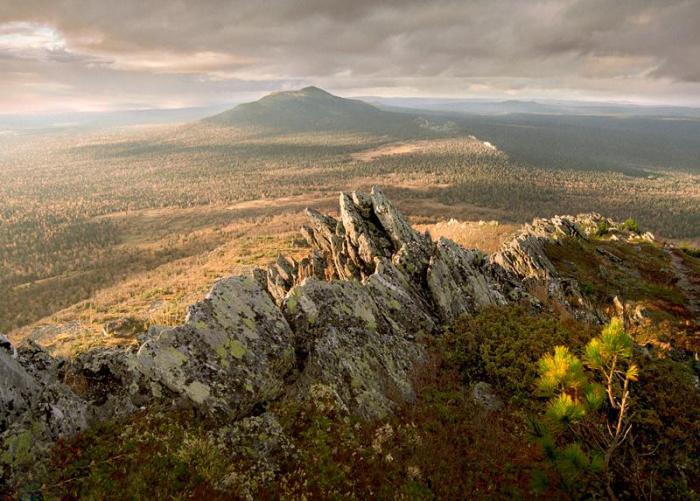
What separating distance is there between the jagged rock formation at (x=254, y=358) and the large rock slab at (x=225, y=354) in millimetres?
33

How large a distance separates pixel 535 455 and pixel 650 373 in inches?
276

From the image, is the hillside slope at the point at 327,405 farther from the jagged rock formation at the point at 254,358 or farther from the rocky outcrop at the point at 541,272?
the rocky outcrop at the point at 541,272

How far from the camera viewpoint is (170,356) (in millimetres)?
11539

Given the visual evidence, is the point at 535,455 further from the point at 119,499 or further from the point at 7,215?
the point at 7,215

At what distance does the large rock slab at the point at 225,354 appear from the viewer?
11.3 m

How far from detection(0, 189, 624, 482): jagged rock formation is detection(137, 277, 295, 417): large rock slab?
0.11 ft

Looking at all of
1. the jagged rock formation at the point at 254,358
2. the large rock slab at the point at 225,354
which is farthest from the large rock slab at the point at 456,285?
the large rock slab at the point at 225,354

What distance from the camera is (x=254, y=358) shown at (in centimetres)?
1252

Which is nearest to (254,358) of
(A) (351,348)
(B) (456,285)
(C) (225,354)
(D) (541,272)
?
(C) (225,354)

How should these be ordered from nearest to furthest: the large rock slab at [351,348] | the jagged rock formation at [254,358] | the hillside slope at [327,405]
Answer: the hillside slope at [327,405], the jagged rock formation at [254,358], the large rock slab at [351,348]

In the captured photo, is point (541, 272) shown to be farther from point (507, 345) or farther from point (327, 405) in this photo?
point (327, 405)

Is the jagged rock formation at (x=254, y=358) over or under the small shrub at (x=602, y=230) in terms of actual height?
over

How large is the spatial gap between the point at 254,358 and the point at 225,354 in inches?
37.2

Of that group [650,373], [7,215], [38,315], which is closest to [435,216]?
[38,315]
